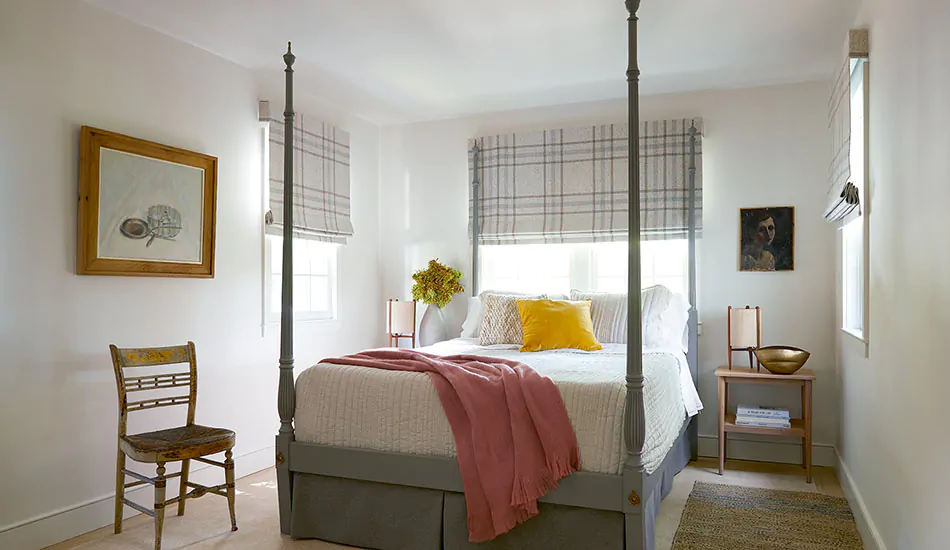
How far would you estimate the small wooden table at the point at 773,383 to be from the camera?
4.12 meters

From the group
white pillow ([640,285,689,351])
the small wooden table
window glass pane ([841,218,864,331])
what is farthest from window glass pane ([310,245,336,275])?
window glass pane ([841,218,864,331])

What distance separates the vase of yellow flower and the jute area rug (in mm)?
2244

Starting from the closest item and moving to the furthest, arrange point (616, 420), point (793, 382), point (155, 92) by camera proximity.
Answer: point (616, 420)
point (155, 92)
point (793, 382)

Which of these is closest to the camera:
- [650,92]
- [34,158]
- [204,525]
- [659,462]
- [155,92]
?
[659,462]

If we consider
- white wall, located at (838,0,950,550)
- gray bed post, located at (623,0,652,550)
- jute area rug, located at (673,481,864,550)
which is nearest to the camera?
white wall, located at (838,0,950,550)

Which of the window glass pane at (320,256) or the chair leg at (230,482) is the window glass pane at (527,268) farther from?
the chair leg at (230,482)

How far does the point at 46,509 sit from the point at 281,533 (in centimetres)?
107

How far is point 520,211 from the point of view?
5332 millimetres

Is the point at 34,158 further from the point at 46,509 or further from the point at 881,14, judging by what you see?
the point at 881,14

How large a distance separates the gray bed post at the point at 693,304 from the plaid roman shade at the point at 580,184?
3 cm

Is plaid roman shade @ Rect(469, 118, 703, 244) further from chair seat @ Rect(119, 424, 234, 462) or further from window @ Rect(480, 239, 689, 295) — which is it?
chair seat @ Rect(119, 424, 234, 462)

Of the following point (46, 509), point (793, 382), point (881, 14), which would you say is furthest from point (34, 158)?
point (793, 382)

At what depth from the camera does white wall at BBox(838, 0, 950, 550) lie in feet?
6.32

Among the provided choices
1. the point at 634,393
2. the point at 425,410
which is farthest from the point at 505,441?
the point at 634,393
